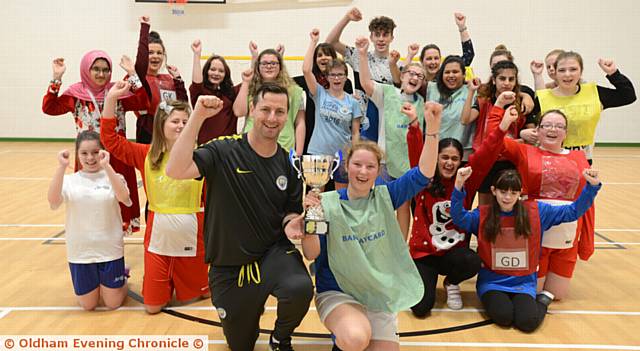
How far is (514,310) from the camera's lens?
3.30 metres

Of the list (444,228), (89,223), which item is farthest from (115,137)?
(444,228)

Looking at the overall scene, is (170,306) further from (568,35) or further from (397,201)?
(568,35)

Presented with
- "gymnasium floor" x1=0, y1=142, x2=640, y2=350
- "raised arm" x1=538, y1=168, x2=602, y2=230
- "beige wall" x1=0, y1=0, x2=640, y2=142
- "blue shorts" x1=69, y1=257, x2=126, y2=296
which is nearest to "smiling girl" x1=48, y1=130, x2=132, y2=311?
"blue shorts" x1=69, y1=257, x2=126, y2=296

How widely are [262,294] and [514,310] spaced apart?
1.60 meters

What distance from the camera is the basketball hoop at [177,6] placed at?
11422 millimetres

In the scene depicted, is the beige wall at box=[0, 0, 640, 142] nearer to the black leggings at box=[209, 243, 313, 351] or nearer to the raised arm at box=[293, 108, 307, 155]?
the raised arm at box=[293, 108, 307, 155]

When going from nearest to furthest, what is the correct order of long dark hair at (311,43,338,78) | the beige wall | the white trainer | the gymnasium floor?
the gymnasium floor → the white trainer → long dark hair at (311,43,338,78) → the beige wall

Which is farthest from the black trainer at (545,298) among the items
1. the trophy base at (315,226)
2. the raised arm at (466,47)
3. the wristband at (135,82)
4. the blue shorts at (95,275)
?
the wristband at (135,82)

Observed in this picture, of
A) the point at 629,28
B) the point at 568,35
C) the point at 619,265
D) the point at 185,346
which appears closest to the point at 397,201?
the point at 185,346

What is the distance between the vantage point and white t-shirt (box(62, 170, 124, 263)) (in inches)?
136

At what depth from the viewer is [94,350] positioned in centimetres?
296

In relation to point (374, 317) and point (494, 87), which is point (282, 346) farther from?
point (494, 87)

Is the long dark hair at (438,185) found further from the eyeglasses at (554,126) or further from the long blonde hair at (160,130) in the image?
the long blonde hair at (160,130)

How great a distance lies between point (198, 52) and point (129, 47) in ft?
25.5
